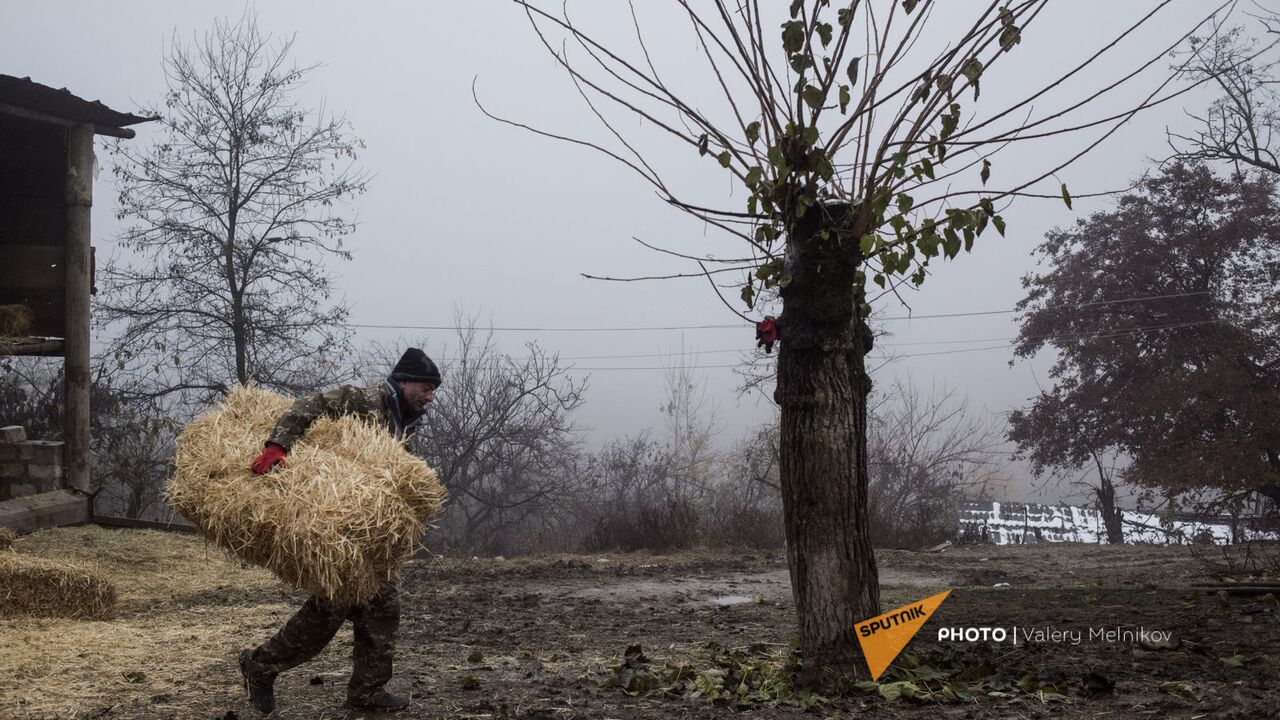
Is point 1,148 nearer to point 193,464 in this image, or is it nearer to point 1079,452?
point 193,464

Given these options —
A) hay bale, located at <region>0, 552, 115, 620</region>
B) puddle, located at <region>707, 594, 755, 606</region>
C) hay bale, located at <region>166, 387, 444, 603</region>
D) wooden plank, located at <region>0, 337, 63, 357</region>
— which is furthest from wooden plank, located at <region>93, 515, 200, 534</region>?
hay bale, located at <region>166, 387, 444, 603</region>

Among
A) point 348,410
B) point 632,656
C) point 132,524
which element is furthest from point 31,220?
point 632,656

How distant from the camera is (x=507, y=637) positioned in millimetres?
7820

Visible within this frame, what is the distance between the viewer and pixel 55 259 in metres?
13.9

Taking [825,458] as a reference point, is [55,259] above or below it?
above

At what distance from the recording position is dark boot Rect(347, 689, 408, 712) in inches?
198

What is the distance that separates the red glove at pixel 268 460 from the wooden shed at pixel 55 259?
10.1 m

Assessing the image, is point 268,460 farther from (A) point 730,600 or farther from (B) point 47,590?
(A) point 730,600

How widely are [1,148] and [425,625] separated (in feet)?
Answer: 34.8

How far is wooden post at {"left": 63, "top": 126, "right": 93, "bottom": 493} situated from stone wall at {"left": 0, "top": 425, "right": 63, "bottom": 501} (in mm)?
178

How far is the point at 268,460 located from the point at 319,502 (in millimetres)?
426

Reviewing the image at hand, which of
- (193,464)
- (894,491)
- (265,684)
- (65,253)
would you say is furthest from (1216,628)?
(894,491)

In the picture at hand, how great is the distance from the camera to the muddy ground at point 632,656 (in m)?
4.74

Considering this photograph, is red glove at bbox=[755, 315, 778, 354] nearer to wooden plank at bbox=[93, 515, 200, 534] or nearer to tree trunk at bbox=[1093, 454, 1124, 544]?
wooden plank at bbox=[93, 515, 200, 534]
